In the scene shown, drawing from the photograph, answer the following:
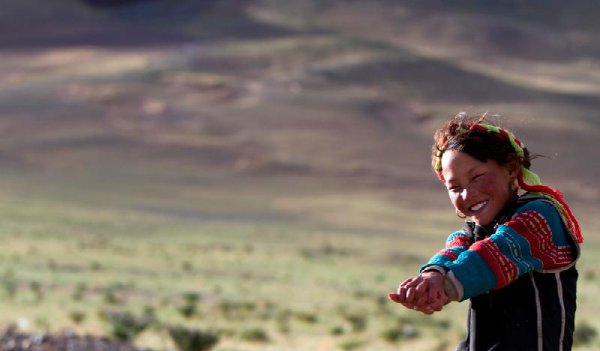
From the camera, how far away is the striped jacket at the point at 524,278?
3.99 meters

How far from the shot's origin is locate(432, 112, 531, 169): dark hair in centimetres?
424

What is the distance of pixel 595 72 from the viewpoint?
343 feet

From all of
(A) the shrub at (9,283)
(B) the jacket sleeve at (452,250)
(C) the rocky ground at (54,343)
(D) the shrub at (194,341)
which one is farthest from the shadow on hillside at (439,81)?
(B) the jacket sleeve at (452,250)

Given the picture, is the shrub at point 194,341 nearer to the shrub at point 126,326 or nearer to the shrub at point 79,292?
the shrub at point 126,326

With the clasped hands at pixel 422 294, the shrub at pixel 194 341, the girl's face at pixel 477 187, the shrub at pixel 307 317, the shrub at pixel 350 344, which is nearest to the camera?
the clasped hands at pixel 422 294

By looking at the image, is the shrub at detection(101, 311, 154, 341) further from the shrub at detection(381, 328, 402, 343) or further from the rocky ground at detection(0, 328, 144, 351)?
the shrub at detection(381, 328, 402, 343)

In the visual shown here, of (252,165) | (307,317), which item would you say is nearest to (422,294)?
(307,317)

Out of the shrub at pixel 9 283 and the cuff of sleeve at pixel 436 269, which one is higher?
the shrub at pixel 9 283

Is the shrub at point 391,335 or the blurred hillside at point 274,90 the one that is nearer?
the shrub at point 391,335

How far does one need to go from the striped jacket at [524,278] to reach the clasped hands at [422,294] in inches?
3.8

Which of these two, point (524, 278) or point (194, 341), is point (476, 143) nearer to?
point (524, 278)

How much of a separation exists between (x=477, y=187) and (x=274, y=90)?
80.8 m

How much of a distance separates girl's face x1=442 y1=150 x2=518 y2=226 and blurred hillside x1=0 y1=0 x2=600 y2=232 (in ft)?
173

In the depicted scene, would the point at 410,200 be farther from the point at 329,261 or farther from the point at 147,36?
the point at 147,36
